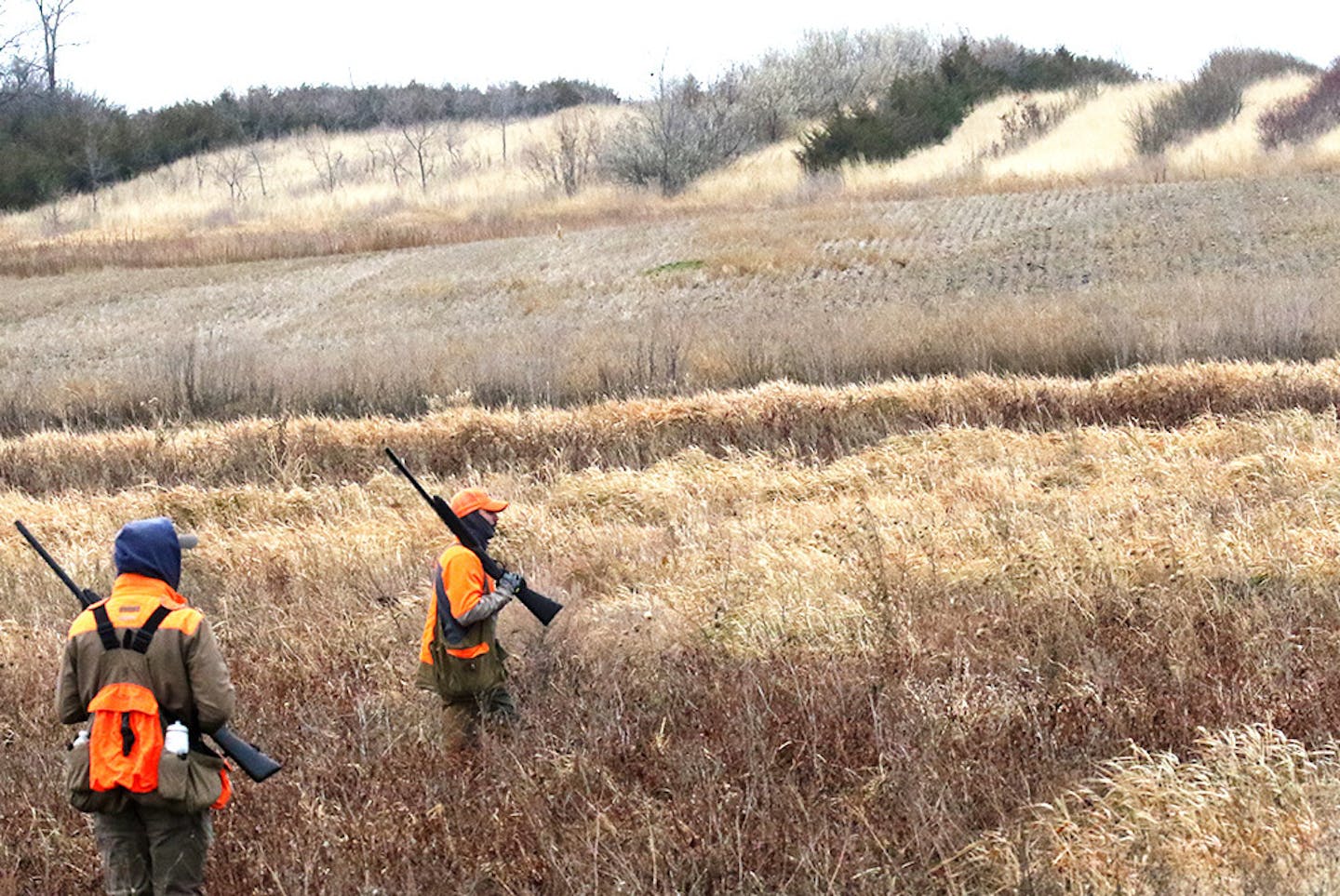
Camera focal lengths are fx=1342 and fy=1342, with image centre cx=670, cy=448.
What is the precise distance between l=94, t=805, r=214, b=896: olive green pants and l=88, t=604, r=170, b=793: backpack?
0.19 meters

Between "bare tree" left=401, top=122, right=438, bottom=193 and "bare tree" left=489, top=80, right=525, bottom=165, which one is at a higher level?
"bare tree" left=489, top=80, right=525, bottom=165

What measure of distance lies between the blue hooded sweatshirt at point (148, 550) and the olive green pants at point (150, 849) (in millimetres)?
776

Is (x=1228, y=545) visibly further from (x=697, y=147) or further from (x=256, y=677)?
(x=697, y=147)

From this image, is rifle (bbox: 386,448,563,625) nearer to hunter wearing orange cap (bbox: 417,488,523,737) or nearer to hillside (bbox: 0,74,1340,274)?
hunter wearing orange cap (bbox: 417,488,523,737)

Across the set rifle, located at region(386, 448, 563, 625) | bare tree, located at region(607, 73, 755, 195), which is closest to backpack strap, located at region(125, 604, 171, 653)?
rifle, located at region(386, 448, 563, 625)

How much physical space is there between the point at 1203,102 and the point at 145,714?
51.4 m

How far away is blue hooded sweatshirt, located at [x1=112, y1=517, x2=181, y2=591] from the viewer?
14.2 feet

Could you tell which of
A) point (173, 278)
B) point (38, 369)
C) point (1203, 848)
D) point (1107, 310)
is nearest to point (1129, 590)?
point (1203, 848)

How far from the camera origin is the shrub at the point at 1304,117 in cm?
4281

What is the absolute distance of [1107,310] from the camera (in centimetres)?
1967

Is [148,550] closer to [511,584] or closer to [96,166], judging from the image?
[511,584]

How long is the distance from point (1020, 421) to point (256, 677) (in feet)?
32.8

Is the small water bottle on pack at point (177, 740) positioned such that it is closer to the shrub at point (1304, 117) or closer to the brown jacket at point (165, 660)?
the brown jacket at point (165, 660)

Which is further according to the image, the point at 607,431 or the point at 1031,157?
the point at 1031,157
